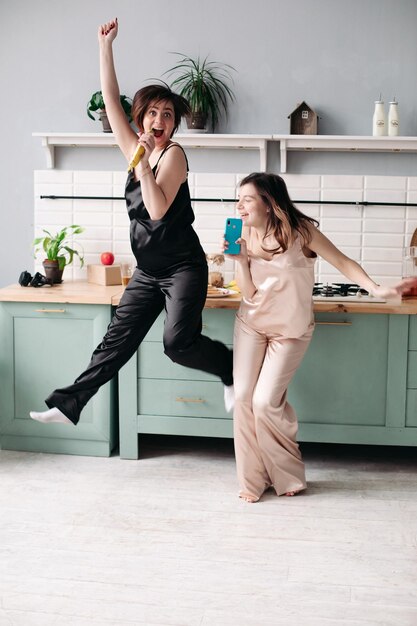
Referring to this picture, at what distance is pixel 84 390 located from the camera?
333 cm

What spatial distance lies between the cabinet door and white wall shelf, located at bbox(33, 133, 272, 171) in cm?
104

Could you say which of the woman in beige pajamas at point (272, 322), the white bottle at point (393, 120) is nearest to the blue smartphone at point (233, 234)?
the woman in beige pajamas at point (272, 322)

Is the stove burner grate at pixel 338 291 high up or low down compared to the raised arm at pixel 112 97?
down

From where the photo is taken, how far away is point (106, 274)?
406cm

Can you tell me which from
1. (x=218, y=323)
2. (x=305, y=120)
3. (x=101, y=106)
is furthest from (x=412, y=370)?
(x=101, y=106)

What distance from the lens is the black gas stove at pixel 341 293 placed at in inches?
142

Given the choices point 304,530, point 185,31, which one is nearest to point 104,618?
point 304,530

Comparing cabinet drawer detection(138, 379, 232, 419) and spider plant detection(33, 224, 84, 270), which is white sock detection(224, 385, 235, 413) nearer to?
cabinet drawer detection(138, 379, 232, 419)

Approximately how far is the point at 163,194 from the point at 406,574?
5.16ft

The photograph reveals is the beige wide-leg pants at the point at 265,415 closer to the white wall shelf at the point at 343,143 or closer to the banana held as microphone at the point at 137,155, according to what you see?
the banana held as microphone at the point at 137,155

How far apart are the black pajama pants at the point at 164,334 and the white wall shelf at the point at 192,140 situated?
1006mm

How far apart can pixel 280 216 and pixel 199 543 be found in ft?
4.19

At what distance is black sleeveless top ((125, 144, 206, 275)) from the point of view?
10.4 feet

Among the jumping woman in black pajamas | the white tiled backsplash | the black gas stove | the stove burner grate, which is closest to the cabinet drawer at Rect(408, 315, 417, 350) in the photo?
the black gas stove
